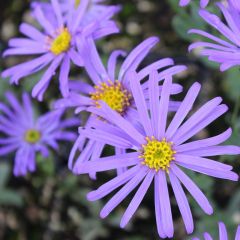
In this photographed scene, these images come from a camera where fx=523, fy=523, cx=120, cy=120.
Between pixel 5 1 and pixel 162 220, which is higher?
pixel 5 1

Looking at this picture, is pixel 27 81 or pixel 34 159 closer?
pixel 34 159

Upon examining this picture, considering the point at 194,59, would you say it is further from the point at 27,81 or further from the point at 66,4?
the point at 27,81

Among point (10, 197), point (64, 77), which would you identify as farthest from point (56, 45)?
point (10, 197)

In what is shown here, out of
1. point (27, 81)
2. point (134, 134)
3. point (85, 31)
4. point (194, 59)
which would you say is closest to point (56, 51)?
point (85, 31)

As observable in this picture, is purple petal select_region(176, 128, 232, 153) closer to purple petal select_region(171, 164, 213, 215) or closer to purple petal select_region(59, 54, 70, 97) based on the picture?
purple petal select_region(171, 164, 213, 215)

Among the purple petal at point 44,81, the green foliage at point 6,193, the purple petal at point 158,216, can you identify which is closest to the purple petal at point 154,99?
the purple petal at point 158,216

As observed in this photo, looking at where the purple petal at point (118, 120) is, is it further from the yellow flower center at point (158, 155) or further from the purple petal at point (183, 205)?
the purple petal at point (183, 205)

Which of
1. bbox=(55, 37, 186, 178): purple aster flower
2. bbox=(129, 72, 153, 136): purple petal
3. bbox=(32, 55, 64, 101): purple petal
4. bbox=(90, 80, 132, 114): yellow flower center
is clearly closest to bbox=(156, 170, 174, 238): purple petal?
bbox=(129, 72, 153, 136): purple petal
